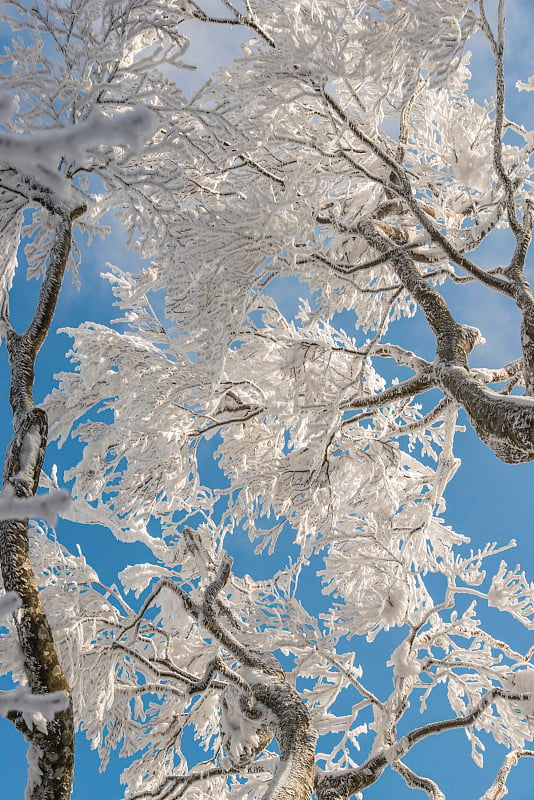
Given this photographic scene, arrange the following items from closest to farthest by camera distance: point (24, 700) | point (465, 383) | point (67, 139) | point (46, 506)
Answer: point (67, 139), point (46, 506), point (24, 700), point (465, 383)

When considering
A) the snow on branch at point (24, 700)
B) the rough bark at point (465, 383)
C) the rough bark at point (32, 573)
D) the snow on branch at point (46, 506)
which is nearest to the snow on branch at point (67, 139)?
the snow on branch at point (46, 506)

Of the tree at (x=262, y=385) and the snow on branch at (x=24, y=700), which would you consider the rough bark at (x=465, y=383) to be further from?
the snow on branch at (x=24, y=700)

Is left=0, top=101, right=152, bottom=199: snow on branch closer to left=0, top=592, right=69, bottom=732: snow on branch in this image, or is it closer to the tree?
left=0, top=592, right=69, bottom=732: snow on branch

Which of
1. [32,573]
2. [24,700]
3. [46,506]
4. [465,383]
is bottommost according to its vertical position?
[24,700]

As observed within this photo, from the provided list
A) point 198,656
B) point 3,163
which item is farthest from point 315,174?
point 198,656

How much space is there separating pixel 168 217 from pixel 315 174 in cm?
149

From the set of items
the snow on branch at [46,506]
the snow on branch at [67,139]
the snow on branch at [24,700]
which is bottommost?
the snow on branch at [24,700]

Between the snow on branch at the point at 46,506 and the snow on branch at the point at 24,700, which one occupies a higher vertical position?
the snow on branch at the point at 46,506

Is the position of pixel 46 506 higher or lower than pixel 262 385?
lower

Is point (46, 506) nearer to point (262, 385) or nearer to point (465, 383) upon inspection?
point (465, 383)

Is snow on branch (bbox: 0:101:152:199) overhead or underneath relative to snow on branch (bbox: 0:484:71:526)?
overhead

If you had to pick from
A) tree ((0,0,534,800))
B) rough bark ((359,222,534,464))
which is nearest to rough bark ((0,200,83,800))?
tree ((0,0,534,800))

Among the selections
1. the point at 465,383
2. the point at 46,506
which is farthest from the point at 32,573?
the point at 465,383

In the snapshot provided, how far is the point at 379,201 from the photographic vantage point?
853 cm
